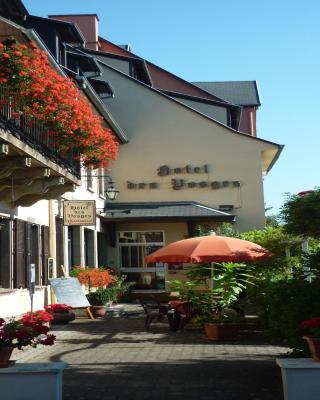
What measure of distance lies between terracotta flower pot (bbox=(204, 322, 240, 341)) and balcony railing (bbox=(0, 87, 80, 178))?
4.85 metres

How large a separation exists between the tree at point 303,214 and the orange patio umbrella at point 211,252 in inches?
157

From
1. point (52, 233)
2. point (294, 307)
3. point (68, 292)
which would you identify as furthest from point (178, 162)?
point (294, 307)

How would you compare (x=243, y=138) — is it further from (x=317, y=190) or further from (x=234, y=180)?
(x=317, y=190)

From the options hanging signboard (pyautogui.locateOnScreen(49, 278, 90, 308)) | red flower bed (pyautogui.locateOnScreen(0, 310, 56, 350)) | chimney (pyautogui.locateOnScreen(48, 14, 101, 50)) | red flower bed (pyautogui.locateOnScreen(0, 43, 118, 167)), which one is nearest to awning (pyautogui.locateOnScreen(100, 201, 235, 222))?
hanging signboard (pyautogui.locateOnScreen(49, 278, 90, 308))

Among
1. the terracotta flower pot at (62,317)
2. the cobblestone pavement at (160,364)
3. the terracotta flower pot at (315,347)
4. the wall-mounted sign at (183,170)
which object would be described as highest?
the wall-mounted sign at (183,170)

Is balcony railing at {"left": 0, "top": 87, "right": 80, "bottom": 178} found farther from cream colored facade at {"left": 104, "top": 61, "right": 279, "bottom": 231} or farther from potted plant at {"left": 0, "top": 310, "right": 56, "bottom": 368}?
cream colored facade at {"left": 104, "top": 61, "right": 279, "bottom": 231}

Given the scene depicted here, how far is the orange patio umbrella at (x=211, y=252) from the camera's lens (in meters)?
12.9

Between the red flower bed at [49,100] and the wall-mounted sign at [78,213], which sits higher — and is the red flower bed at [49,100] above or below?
above

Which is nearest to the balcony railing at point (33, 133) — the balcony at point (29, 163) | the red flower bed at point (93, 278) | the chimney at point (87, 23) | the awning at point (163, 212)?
the balcony at point (29, 163)

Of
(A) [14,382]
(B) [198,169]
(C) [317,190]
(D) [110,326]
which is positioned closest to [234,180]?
(B) [198,169]

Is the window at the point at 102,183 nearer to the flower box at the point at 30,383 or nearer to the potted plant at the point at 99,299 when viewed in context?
the potted plant at the point at 99,299

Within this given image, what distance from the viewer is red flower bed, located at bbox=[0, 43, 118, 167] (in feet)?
36.1

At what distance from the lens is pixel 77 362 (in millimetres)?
9344

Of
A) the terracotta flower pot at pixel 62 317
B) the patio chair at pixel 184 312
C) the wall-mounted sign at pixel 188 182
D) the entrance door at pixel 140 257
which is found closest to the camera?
the patio chair at pixel 184 312
